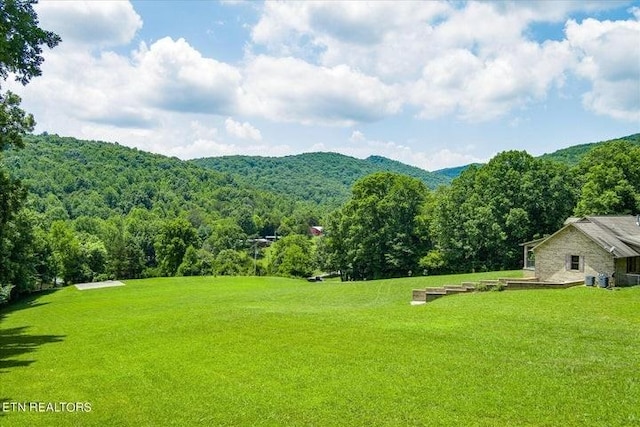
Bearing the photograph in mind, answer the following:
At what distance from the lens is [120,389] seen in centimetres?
1285

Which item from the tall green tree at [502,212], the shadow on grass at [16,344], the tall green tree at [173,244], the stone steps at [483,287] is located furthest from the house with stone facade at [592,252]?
the tall green tree at [173,244]

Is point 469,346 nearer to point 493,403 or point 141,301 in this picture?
point 493,403

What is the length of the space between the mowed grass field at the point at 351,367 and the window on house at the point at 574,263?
5.85 m

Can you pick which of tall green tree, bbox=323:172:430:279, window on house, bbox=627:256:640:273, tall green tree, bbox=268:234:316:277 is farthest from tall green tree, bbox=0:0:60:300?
tall green tree, bbox=268:234:316:277

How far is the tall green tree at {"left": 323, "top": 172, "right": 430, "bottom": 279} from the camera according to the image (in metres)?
61.2

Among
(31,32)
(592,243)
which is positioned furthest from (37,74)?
(592,243)

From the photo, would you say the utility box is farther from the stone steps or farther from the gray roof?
the stone steps

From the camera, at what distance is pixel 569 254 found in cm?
3188

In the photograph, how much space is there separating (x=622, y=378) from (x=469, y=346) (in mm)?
4483

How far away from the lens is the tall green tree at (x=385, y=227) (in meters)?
61.2

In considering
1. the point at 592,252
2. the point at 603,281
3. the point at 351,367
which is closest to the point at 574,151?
the point at 592,252

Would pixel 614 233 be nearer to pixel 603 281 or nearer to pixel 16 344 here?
pixel 603 281

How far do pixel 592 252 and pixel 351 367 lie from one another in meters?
23.3

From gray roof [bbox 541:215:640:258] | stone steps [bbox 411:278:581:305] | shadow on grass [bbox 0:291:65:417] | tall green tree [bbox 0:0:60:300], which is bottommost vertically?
shadow on grass [bbox 0:291:65:417]
